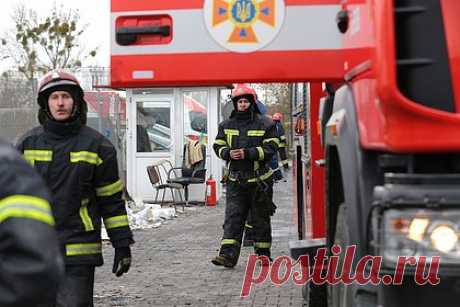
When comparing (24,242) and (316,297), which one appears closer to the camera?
(24,242)

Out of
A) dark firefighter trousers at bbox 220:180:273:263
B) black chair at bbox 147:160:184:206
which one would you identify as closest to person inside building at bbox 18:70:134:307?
dark firefighter trousers at bbox 220:180:273:263

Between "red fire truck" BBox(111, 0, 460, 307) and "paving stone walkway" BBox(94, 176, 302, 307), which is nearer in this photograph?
"red fire truck" BBox(111, 0, 460, 307)

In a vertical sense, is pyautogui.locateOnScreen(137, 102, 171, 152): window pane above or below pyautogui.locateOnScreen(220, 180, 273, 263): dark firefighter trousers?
above

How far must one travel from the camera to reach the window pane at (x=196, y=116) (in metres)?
17.5

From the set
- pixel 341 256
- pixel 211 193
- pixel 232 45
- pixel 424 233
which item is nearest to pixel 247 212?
pixel 232 45

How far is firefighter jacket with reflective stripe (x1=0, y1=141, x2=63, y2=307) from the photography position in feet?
5.86

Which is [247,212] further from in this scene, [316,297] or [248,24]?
[248,24]

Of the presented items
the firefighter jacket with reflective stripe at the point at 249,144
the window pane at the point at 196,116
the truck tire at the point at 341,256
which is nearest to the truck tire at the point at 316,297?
the truck tire at the point at 341,256

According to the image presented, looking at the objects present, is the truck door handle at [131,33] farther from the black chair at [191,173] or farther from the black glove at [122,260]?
the black chair at [191,173]

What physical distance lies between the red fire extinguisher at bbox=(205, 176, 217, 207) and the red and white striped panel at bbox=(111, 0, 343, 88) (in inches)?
534

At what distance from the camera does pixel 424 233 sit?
2512 mm

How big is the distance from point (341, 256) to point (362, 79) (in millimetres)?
809

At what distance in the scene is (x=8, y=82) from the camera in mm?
19156

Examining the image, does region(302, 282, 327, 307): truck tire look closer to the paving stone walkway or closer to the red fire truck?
the red fire truck
